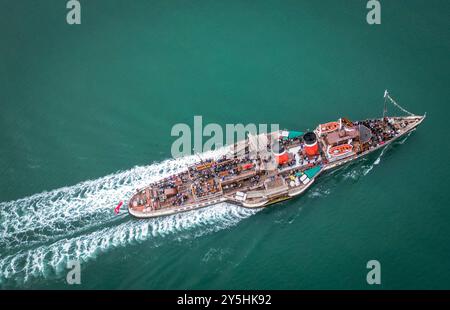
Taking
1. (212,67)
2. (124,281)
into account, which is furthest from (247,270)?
(212,67)

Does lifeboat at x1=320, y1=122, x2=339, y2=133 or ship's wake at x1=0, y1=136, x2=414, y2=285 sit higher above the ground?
lifeboat at x1=320, y1=122, x2=339, y2=133

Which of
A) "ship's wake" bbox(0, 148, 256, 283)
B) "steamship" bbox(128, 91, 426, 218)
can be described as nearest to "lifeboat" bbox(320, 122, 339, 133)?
"steamship" bbox(128, 91, 426, 218)

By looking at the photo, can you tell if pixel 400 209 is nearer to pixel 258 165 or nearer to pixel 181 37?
pixel 258 165

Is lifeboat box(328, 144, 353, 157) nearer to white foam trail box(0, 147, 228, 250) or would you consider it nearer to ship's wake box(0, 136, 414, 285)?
ship's wake box(0, 136, 414, 285)

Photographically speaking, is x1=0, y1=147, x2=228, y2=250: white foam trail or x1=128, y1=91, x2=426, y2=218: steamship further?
x1=128, y1=91, x2=426, y2=218: steamship

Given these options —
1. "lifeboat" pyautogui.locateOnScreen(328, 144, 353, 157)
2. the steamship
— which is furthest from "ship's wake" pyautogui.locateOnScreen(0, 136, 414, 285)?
"lifeboat" pyautogui.locateOnScreen(328, 144, 353, 157)

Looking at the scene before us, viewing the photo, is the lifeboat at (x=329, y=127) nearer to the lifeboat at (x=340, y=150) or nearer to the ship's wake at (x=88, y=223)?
the lifeboat at (x=340, y=150)

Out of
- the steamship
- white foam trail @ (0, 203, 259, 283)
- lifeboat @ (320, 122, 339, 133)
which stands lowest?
white foam trail @ (0, 203, 259, 283)

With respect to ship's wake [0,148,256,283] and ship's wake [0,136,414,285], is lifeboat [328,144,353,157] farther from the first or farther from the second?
ship's wake [0,148,256,283]
